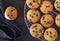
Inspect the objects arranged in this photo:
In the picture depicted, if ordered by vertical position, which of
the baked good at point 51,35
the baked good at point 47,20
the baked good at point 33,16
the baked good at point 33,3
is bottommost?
the baked good at point 51,35

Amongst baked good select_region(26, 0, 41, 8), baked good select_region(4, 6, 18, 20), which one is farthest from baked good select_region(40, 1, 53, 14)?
baked good select_region(4, 6, 18, 20)

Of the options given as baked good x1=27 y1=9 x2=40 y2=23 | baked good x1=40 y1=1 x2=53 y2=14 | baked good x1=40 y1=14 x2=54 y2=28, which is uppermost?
baked good x1=40 y1=1 x2=53 y2=14

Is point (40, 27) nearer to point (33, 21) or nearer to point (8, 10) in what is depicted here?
point (33, 21)

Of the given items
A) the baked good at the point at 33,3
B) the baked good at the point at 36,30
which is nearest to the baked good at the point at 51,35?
the baked good at the point at 36,30

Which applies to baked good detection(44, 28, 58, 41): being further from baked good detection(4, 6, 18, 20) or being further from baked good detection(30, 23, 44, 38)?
baked good detection(4, 6, 18, 20)

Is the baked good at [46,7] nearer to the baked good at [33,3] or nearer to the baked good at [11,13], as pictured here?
the baked good at [33,3]

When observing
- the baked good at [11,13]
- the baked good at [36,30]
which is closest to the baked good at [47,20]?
the baked good at [36,30]

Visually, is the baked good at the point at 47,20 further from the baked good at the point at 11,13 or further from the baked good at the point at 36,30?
the baked good at the point at 11,13

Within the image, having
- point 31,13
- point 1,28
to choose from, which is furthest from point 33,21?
point 1,28

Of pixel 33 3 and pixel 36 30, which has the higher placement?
pixel 33 3

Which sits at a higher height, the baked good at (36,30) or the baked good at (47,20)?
the baked good at (47,20)

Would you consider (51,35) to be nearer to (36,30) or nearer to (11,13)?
(36,30)

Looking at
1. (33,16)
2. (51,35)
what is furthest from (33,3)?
(51,35)
